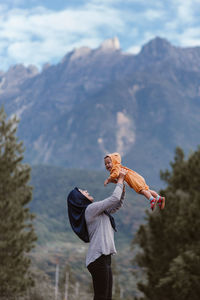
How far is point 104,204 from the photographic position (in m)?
5.47

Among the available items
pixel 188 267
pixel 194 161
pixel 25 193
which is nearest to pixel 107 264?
pixel 188 267

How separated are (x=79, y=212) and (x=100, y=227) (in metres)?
0.35

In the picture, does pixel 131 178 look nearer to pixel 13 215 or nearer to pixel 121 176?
pixel 121 176

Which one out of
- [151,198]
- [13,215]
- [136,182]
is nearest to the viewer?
[151,198]

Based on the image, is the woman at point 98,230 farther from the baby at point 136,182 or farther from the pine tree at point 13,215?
the pine tree at point 13,215

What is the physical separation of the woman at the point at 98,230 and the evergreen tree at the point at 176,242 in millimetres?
15729

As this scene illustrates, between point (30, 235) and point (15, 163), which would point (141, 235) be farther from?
point (15, 163)

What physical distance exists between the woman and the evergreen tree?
15.7 metres

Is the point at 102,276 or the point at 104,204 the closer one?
the point at 104,204

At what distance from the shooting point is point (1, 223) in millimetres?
25828

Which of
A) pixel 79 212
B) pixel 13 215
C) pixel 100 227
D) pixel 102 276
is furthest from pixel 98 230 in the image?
pixel 13 215

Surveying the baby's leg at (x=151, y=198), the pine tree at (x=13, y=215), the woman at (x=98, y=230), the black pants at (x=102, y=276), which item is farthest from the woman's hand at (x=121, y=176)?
the pine tree at (x=13, y=215)

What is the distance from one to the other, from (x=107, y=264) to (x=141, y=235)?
22146 millimetres

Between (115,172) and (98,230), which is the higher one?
(115,172)
